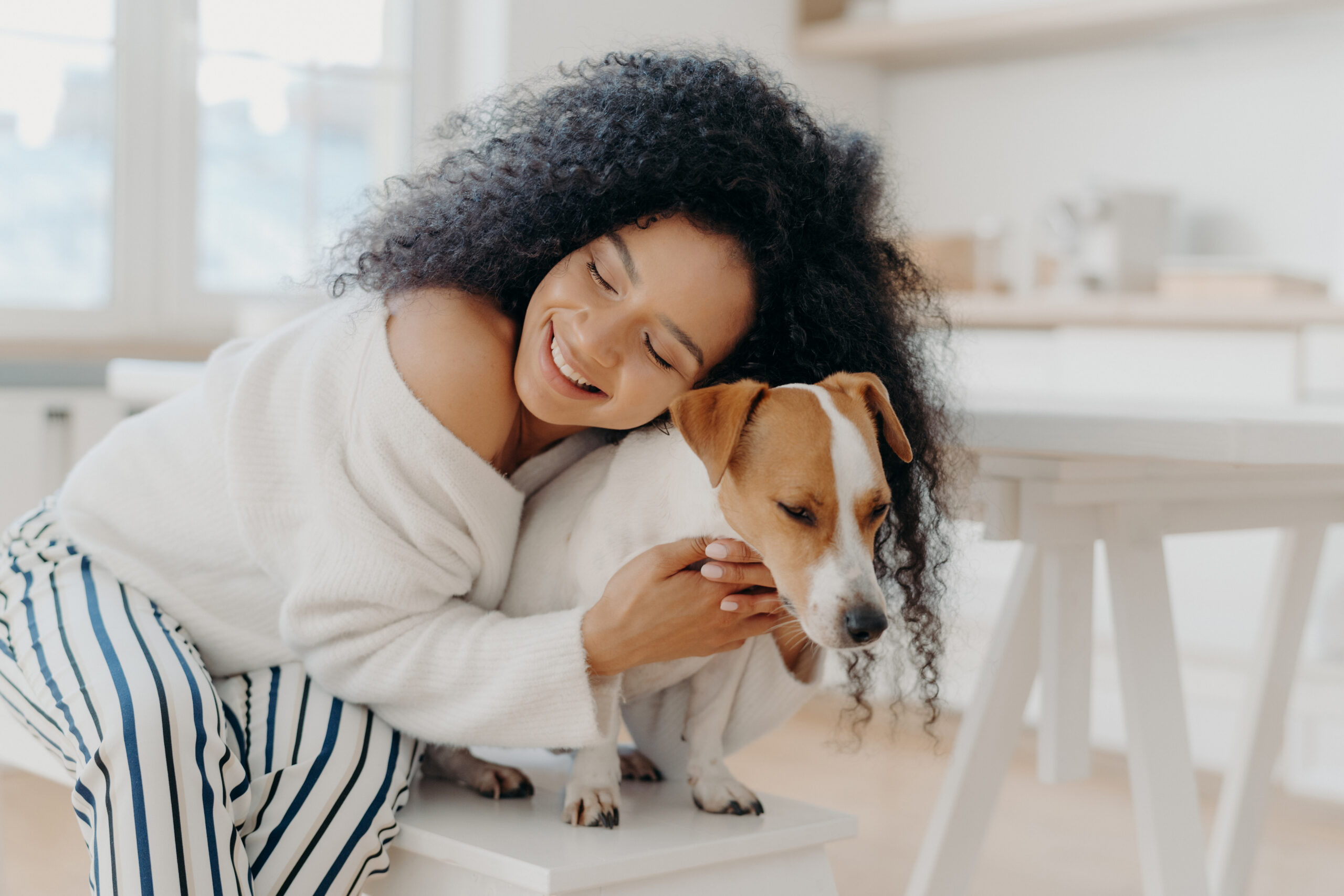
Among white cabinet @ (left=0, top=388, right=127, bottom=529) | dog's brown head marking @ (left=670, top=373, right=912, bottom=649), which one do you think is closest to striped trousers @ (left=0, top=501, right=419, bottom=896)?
dog's brown head marking @ (left=670, top=373, right=912, bottom=649)

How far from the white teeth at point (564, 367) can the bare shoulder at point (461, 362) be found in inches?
3.1

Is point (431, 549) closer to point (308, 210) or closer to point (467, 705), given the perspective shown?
point (467, 705)

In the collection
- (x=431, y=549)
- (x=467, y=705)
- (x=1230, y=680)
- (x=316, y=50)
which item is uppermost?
(x=316, y=50)

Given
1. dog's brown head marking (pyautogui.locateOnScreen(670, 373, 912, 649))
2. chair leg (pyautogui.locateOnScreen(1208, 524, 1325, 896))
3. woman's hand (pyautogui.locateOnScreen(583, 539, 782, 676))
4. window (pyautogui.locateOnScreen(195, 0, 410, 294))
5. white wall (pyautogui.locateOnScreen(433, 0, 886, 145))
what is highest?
white wall (pyautogui.locateOnScreen(433, 0, 886, 145))

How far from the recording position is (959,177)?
11.6ft

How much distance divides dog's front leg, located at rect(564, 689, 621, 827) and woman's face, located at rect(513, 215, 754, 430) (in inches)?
9.1

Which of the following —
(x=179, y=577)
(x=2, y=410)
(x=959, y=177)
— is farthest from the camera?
(x=959, y=177)

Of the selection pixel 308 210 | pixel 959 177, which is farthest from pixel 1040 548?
pixel 959 177

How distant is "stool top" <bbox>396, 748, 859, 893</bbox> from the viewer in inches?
35.0

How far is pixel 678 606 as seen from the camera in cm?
96

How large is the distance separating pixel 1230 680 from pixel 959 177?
1.55m

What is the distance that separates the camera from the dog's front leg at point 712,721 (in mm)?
1062

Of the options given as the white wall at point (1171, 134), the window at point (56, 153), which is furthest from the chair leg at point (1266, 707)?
the window at point (56, 153)

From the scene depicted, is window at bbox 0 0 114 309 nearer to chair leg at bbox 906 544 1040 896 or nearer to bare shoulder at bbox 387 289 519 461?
bare shoulder at bbox 387 289 519 461
